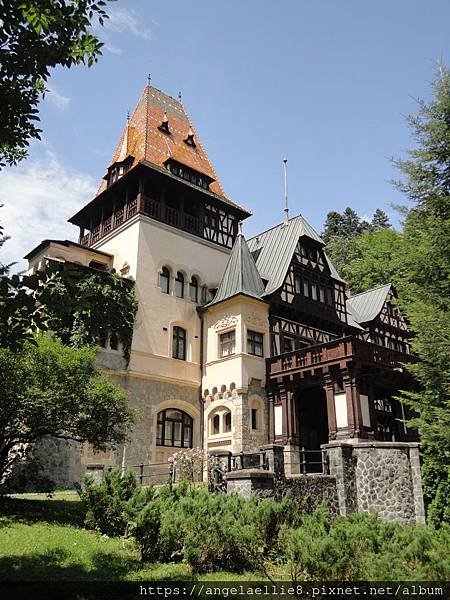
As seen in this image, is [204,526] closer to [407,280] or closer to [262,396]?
[407,280]

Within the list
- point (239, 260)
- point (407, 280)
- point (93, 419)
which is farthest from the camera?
point (239, 260)

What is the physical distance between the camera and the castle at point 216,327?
71.9 feet

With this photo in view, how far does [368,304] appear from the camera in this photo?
108 feet

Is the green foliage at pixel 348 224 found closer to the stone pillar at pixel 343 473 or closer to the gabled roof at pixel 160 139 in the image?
the gabled roof at pixel 160 139

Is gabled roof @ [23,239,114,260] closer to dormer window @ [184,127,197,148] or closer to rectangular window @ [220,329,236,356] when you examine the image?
rectangular window @ [220,329,236,356]

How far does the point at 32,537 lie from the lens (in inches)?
402

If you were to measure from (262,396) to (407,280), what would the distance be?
30.8ft

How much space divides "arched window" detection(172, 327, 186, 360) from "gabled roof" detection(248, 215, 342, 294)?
4.58m

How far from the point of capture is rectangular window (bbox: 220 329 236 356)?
951 inches

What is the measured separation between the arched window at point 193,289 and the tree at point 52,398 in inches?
484

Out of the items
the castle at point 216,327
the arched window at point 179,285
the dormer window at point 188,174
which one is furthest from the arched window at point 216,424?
the dormer window at point 188,174

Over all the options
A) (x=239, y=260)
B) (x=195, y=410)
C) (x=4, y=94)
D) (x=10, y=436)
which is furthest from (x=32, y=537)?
(x=239, y=260)

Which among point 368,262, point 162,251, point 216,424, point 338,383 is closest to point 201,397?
point 216,424

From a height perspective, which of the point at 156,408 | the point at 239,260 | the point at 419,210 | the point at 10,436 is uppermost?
the point at 239,260
